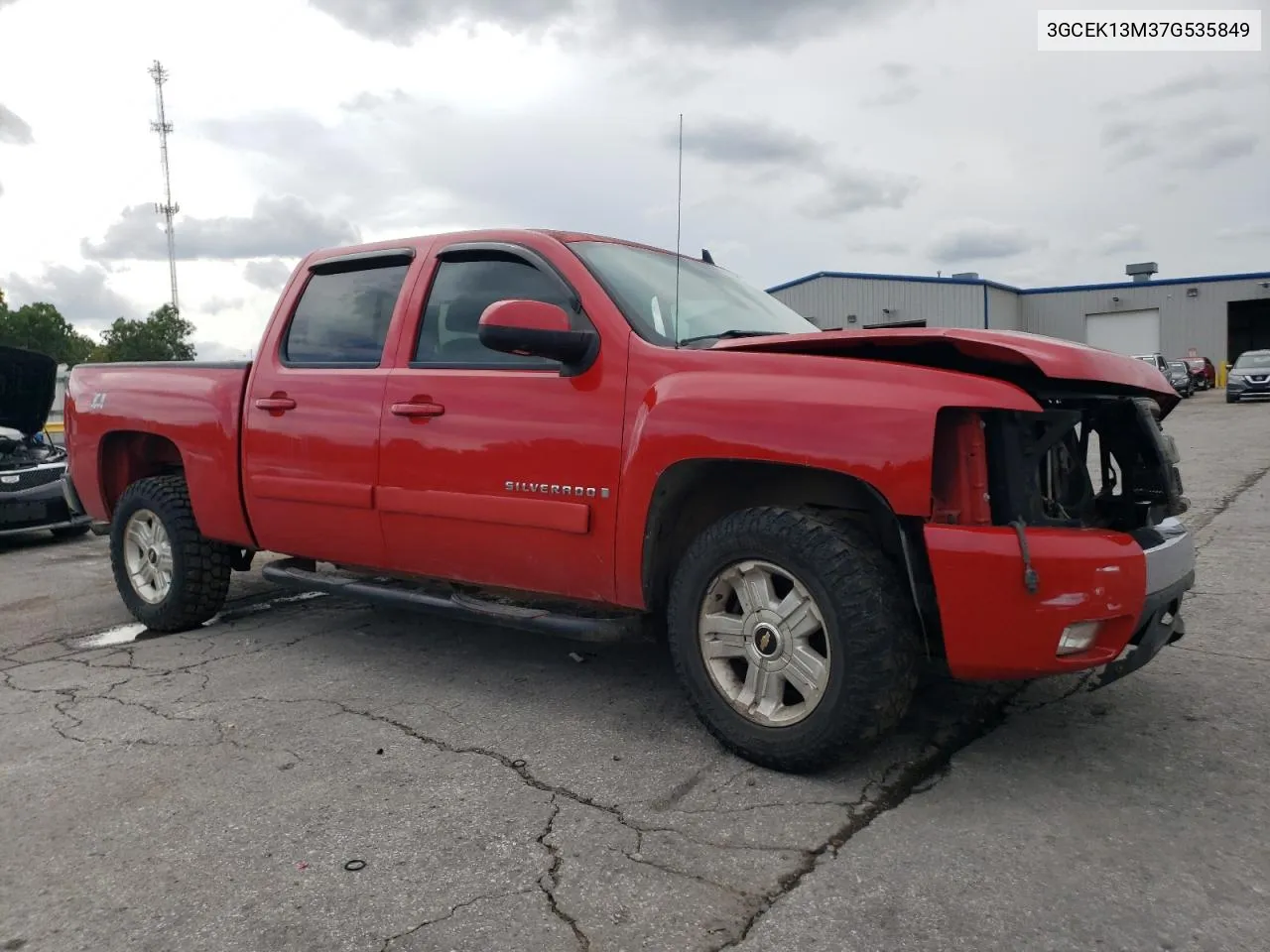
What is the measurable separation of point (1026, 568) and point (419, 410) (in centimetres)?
228

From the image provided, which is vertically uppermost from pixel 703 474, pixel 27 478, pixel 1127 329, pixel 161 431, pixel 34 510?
pixel 1127 329

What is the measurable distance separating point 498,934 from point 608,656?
2151mm

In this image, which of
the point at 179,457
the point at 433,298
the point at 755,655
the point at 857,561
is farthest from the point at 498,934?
the point at 179,457

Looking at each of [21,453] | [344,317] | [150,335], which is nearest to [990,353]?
[344,317]

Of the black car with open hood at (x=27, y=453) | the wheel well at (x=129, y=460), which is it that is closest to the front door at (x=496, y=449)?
the wheel well at (x=129, y=460)

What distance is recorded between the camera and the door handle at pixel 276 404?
434cm

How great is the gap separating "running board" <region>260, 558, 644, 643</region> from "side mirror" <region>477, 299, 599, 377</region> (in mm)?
871

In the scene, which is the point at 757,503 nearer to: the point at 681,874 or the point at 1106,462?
the point at 681,874

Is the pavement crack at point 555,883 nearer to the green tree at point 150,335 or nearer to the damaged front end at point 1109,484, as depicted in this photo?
the damaged front end at point 1109,484

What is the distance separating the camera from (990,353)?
275 centimetres

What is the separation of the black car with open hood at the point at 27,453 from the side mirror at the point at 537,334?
5967 millimetres

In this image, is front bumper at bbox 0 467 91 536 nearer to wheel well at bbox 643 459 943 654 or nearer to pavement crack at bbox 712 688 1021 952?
wheel well at bbox 643 459 943 654

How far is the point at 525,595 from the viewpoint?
152 inches

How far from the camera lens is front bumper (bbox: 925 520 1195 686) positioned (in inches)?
104
